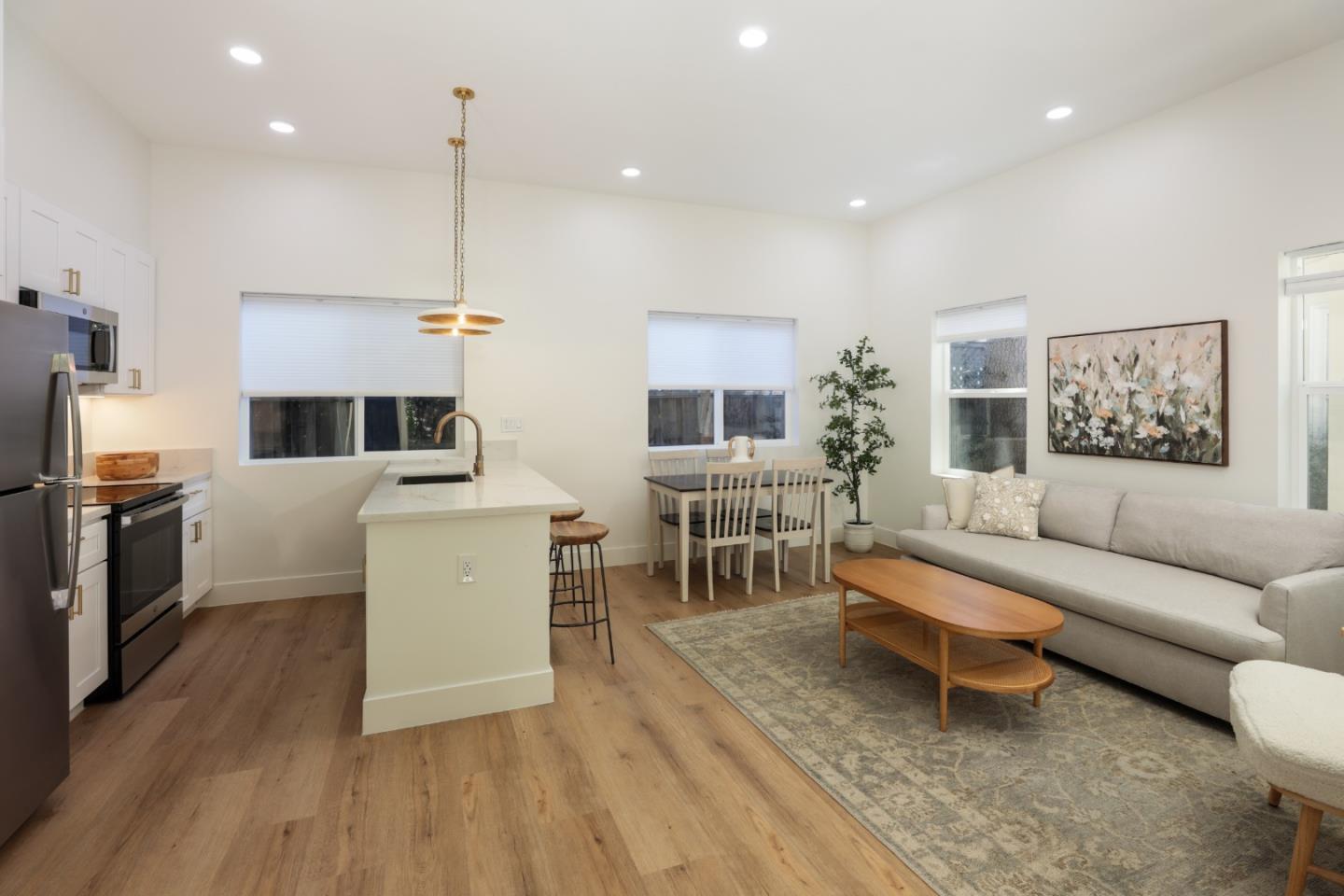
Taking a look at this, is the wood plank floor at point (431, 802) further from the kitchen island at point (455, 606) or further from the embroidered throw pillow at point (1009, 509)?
the embroidered throw pillow at point (1009, 509)

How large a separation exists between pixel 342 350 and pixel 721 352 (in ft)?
9.64

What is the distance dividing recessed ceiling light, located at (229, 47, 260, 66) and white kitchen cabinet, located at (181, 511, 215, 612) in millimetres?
2424

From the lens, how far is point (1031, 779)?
87.7 inches

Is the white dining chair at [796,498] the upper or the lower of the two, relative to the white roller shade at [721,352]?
lower

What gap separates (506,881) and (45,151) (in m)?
3.72

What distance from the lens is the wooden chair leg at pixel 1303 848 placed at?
1594 mm

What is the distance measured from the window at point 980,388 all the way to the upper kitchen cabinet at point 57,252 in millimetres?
5480

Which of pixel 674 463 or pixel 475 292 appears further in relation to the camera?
pixel 674 463

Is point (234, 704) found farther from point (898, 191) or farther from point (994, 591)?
point (898, 191)

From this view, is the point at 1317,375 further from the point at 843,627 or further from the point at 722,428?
the point at 722,428

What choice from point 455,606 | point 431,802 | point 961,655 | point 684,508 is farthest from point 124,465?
point 961,655

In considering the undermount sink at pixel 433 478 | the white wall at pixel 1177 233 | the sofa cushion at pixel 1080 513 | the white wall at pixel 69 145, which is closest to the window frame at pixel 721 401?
the white wall at pixel 1177 233

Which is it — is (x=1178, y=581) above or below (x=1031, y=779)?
above

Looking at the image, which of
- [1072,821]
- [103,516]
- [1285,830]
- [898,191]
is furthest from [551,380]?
[1285,830]
